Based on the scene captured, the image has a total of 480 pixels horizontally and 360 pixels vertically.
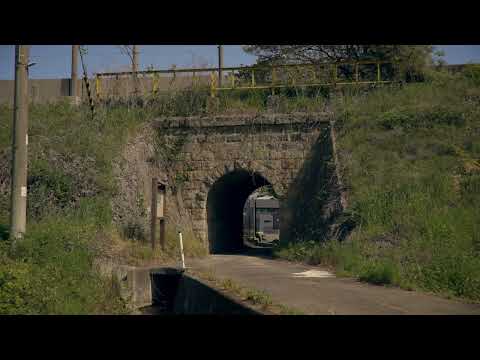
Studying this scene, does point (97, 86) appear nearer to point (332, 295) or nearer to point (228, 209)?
point (228, 209)

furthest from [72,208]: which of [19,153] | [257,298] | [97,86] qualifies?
[97,86]

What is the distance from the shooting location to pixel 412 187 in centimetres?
1276

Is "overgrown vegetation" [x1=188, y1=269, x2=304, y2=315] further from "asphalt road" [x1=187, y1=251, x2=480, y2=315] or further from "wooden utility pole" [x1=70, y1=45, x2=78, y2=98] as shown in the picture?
"wooden utility pole" [x1=70, y1=45, x2=78, y2=98]

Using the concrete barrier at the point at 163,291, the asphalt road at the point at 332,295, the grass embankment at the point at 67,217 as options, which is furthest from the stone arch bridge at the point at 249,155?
the concrete barrier at the point at 163,291

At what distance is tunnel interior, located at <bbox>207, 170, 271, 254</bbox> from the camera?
17422 mm

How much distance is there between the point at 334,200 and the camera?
45.1 feet

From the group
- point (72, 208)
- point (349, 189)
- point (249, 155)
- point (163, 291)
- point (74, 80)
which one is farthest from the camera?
point (74, 80)

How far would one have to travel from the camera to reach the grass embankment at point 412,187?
949cm

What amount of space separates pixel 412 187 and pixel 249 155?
17.8 feet

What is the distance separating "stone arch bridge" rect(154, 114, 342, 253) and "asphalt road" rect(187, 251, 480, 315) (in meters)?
4.27

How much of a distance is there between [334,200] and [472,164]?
3.61 m

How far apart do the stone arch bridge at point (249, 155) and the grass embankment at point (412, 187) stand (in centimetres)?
99

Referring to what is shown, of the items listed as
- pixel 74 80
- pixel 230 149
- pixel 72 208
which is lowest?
pixel 72 208

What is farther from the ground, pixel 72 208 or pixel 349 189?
pixel 349 189
